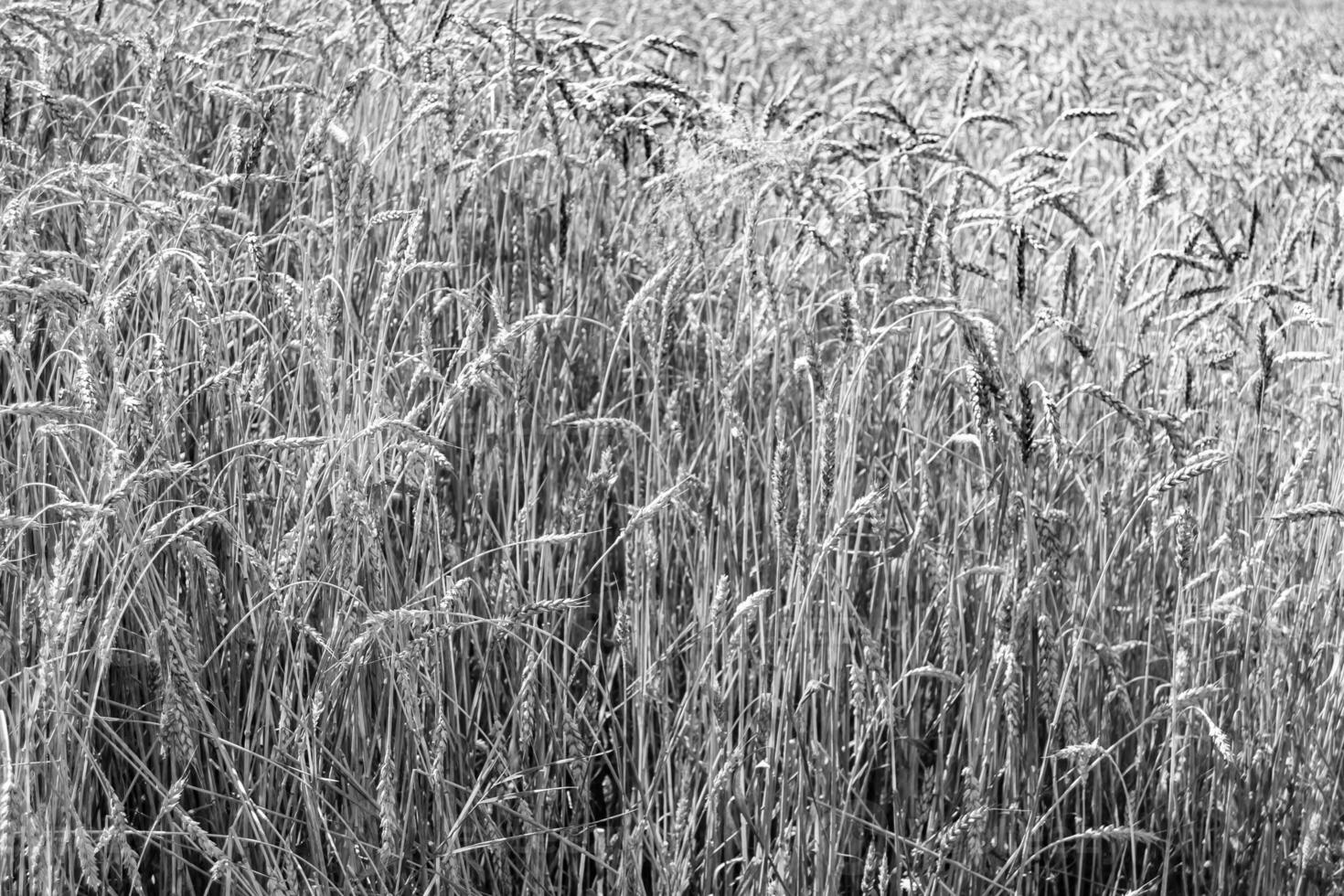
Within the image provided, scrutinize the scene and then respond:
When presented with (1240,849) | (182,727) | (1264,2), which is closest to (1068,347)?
(1240,849)

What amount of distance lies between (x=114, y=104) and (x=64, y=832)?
201 centimetres

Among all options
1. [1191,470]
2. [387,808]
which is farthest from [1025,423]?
[387,808]

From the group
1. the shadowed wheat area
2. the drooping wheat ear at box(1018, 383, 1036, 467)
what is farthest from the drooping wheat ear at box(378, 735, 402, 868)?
the drooping wheat ear at box(1018, 383, 1036, 467)

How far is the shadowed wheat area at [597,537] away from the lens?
1.43 meters

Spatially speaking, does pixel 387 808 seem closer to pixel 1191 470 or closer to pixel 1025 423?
pixel 1025 423

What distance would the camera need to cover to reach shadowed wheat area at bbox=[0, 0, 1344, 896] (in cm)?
143

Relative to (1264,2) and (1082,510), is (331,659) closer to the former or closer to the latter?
(1082,510)

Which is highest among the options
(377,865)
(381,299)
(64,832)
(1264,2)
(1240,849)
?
(1264,2)

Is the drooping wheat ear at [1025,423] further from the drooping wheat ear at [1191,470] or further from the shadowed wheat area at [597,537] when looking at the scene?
the drooping wheat ear at [1191,470]

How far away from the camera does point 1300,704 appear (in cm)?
179

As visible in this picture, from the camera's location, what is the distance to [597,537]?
205 centimetres

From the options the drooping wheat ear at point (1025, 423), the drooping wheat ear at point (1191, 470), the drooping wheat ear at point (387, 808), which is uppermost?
the drooping wheat ear at point (1025, 423)

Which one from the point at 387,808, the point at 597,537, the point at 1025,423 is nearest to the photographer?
the point at 387,808

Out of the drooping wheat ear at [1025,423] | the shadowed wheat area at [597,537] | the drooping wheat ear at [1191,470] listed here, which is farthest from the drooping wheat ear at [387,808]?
the drooping wheat ear at [1191,470]
